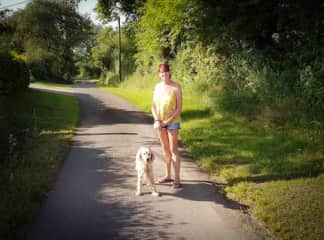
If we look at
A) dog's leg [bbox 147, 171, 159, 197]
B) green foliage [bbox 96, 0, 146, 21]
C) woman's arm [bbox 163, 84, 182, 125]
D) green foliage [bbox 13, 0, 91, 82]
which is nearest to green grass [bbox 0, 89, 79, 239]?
dog's leg [bbox 147, 171, 159, 197]

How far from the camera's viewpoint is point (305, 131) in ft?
33.6

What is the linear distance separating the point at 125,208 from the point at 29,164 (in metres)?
3.08

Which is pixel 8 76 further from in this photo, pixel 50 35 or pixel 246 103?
pixel 50 35

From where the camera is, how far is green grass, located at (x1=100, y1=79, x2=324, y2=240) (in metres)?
5.49

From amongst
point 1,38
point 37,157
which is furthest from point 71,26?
point 37,157

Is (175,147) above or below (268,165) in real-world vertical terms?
above

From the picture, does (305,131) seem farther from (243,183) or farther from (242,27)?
(242,27)

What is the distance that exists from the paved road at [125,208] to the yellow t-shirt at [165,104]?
1262 millimetres

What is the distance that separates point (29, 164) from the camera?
8023 mm

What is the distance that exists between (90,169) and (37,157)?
1460 millimetres

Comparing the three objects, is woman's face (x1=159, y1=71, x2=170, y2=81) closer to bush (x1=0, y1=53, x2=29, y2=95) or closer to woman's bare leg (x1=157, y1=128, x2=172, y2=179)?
woman's bare leg (x1=157, y1=128, x2=172, y2=179)

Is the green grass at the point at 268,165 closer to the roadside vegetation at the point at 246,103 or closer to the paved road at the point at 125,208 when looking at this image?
the roadside vegetation at the point at 246,103

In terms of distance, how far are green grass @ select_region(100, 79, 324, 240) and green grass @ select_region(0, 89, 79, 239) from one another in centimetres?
317

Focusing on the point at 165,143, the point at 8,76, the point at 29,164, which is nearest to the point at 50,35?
the point at 8,76
